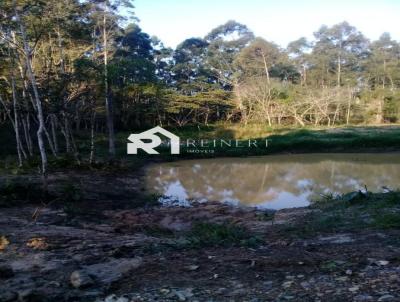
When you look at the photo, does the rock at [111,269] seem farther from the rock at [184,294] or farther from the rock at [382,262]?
the rock at [382,262]

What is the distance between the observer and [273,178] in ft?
44.5

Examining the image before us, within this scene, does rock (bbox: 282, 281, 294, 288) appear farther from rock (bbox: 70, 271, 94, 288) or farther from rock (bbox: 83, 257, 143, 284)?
rock (bbox: 70, 271, 94, 288)

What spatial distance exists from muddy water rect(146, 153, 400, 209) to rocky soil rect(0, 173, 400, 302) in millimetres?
4580

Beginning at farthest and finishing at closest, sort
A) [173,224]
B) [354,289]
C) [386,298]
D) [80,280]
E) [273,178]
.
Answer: [273,178]
[173,224]
[80,280]
[354,289]
[386,298]

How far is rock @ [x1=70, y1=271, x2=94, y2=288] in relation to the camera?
11.5 feet

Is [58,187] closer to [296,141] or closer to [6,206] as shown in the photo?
[6,206]

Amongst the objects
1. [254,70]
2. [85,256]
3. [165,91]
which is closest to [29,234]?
[85,256]

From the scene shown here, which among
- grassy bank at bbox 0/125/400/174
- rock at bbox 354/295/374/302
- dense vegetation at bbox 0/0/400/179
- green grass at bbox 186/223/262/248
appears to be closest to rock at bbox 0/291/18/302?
green grass at bbox 186/223/262/248

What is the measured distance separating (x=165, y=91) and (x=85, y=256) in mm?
26485

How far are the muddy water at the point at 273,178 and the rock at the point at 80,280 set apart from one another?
6.20 metres

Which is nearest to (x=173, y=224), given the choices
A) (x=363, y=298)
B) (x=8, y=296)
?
(x=8, y=296)

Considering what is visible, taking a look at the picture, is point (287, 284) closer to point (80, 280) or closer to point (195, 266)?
point (195, 266)

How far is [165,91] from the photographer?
30.4 m

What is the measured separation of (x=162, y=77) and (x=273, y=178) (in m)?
28.1
